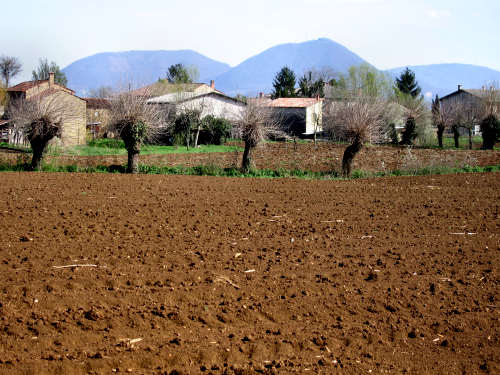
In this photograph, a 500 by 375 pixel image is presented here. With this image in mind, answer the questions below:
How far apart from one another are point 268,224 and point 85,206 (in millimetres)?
5852

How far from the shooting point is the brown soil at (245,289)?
6.80 m

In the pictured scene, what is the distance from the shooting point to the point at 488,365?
6.94 m

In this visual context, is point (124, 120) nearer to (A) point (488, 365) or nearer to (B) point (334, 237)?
(B) point (334, 237)

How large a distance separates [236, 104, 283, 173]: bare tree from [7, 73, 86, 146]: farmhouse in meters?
9.14

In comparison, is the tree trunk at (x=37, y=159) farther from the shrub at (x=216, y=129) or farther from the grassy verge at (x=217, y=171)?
the shrub at (x=216, y=129)

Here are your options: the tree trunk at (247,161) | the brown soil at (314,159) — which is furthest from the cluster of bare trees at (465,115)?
the tree trunk at (247,161)

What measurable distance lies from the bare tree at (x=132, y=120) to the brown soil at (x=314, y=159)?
12.4 feet

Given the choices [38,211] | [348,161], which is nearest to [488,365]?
[38,211]

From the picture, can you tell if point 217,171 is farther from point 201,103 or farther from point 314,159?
point 201,103

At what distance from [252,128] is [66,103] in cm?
1015

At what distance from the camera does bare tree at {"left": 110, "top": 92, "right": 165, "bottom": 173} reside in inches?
1145

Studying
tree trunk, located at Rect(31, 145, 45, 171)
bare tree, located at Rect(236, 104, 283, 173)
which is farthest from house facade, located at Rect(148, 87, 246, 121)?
tree trunk, located at Rect(31, 145, 45, 171)

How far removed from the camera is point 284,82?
95.1 metres

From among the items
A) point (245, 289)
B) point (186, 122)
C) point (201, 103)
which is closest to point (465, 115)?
point (201, 103)
